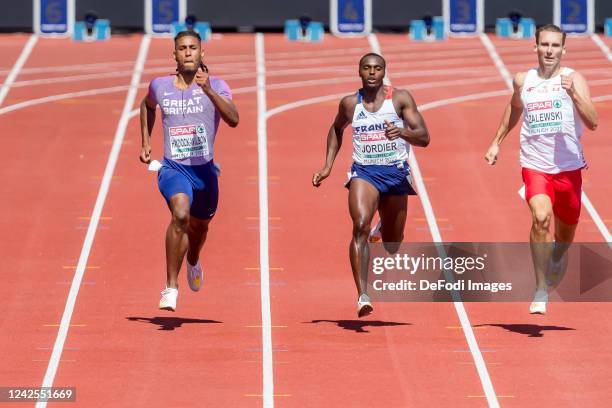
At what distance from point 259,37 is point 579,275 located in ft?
59.2

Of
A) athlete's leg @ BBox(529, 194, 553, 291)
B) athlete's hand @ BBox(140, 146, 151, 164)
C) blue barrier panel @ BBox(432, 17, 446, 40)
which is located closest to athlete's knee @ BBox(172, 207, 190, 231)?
athlete's hand @ BBox(140, 146, 151, 164)

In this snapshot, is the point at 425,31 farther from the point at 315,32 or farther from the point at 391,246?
the point at 391,246

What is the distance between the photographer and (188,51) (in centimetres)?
1245

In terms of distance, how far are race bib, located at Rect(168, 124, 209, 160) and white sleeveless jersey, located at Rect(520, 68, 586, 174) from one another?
233cm

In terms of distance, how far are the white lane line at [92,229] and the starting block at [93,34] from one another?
2.27 m

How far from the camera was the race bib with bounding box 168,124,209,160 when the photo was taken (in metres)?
12.7

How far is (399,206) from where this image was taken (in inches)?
511

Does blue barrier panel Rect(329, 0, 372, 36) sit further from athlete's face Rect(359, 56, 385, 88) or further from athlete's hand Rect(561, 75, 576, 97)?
athlete's hand Rect(561, 75, 576, 97)

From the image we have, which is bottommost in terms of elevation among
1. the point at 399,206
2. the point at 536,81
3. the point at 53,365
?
the point at 53,365

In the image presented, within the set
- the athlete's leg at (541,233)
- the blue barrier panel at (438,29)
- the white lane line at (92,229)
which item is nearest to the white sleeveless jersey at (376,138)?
the athlete's leg at (541,233)

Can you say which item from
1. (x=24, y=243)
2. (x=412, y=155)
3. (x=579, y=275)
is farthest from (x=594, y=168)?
(x=24, y=243)

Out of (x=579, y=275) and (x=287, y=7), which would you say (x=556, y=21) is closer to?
(x=287, y=7)

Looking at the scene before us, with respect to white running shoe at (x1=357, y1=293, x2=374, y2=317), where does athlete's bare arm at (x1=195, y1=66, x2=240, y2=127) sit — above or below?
above

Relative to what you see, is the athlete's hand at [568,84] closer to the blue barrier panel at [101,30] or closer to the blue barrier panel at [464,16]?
the blue barrier panel at [101,30]
